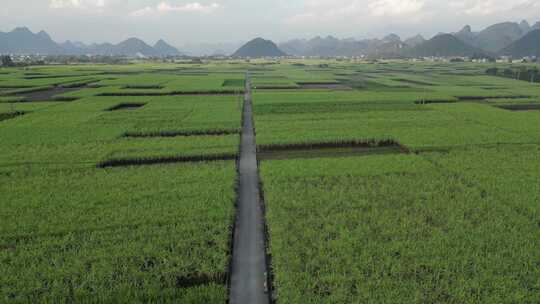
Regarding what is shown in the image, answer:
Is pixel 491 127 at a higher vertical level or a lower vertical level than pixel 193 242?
higher

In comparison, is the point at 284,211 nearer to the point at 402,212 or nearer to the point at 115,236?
the point at 402,212

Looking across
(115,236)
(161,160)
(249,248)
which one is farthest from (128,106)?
(249,248)

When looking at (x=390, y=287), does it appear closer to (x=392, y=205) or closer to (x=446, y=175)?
(x=392, y=205)

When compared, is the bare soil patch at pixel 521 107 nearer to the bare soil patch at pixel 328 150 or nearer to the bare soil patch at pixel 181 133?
the bare soil patch at pixel 328 150

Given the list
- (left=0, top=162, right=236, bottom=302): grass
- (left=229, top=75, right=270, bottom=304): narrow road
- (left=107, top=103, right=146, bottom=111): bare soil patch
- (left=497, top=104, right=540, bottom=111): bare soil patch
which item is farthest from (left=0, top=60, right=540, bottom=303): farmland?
(left=497, top=104, right=540, bottom=111): bare soil patch

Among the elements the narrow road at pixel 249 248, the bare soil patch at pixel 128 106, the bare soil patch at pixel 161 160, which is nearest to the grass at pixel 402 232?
the narrow road at pixel 249 248

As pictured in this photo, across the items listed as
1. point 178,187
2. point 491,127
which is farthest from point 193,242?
point 491,127
